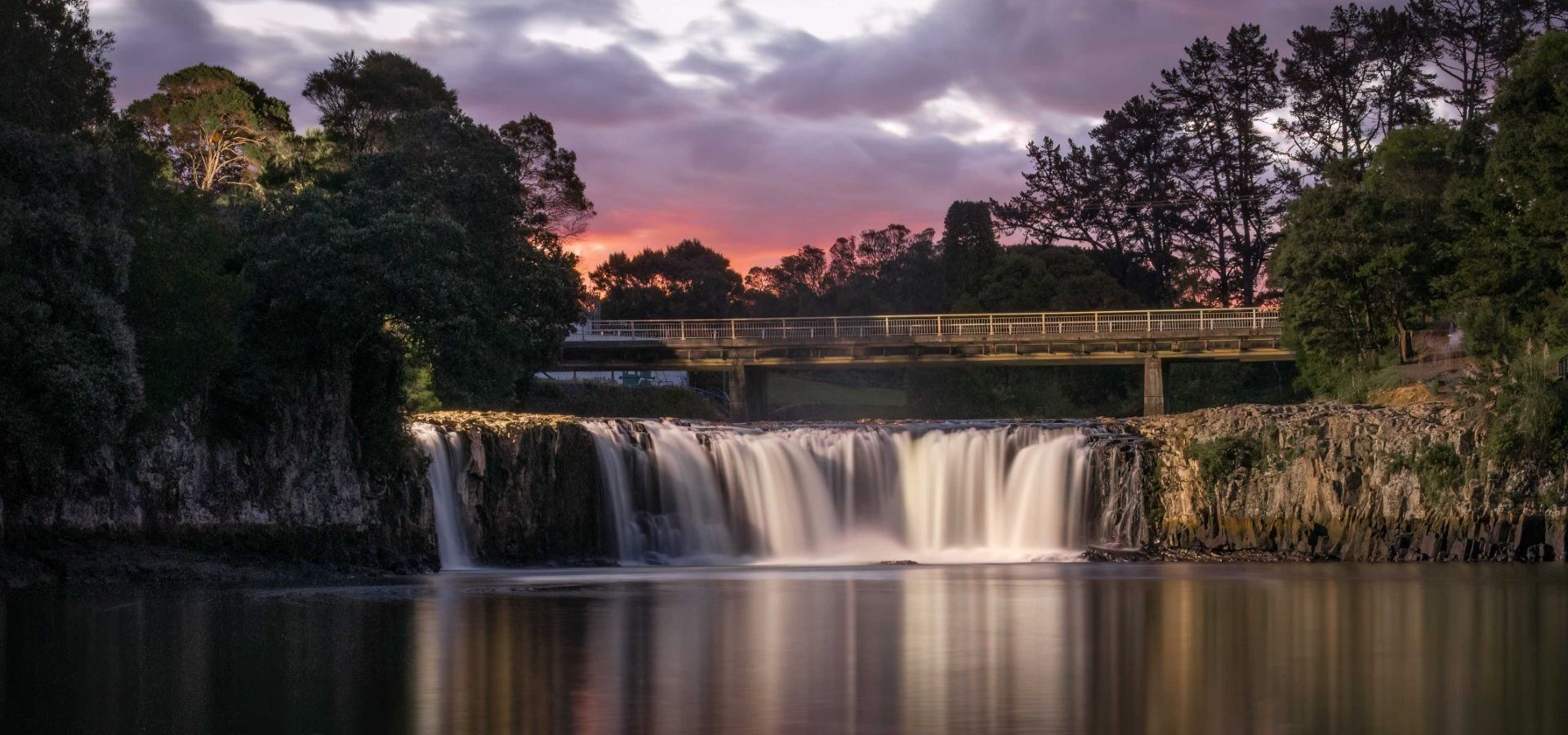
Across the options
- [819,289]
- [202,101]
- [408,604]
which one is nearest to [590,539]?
[408,604]

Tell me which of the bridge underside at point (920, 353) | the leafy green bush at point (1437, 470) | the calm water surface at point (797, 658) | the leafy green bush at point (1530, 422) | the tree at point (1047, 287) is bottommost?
the calm water surface at point (797, 658)

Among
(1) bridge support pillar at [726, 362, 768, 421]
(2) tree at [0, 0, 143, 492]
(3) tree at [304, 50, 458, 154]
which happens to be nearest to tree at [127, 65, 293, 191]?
(3) tree at [304, 50, 458, 154]

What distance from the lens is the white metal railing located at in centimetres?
7362

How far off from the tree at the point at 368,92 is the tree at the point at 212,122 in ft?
15.5

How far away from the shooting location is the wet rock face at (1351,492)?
4209 cm

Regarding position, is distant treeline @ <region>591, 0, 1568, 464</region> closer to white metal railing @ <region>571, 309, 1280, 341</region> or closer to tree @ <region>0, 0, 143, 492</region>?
white metal railing @ <region>571, 309, 1280, 341</region>

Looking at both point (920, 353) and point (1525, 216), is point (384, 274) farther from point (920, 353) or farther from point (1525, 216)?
point (920, 353)

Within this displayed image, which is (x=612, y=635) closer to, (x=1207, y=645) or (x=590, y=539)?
(x=1207, y=645)

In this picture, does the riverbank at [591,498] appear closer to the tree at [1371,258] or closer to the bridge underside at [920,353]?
the tree at [1371,258]

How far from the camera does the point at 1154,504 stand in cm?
4659

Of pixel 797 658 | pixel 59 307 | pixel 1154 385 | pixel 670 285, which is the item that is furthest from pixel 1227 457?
pixel 670 285

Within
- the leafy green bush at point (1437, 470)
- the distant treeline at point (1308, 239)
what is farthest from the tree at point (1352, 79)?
the leafy green bush at point (1437, 470)

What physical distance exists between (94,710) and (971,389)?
7555cm

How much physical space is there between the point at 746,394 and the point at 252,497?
145ft
